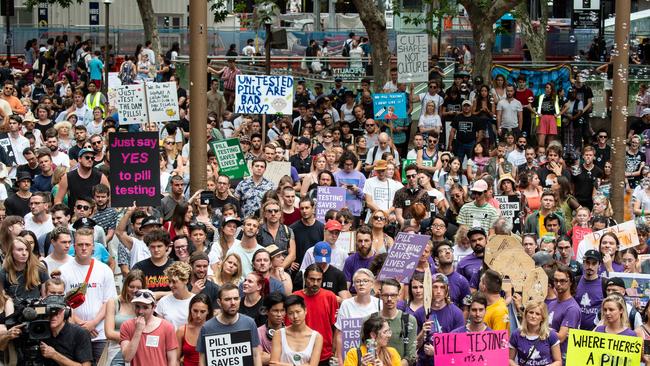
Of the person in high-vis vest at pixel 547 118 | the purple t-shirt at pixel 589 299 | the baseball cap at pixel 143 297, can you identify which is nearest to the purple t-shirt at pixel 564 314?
the purple t-shirt at pixel 589 299

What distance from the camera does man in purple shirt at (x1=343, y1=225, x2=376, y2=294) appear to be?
14031 millimetres

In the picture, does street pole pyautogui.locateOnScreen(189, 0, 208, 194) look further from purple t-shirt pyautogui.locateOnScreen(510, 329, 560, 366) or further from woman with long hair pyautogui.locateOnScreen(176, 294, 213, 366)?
purple t-shirt pyautogui.locateOnScreen(510, 329, 560, 366)

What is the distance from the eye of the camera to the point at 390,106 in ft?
74.5

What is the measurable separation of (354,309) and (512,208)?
521 centimetres

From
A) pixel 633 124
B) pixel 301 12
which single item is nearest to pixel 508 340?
pixel 633 124

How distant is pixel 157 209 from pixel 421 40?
851 cm

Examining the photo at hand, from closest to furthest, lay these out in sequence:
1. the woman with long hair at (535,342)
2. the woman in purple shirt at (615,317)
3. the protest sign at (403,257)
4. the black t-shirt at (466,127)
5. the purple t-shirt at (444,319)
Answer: the woman in purple shirt at (615,317)
the woman with long hair at (535,342)
the purple t-shirt at (444,319)
the protest sign at (403,257)
the black t-shirt at (466,127)

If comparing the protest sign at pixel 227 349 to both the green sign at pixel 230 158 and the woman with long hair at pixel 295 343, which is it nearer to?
the woman with long hair at pixel 295 343

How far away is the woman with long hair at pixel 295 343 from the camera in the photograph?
1177cm

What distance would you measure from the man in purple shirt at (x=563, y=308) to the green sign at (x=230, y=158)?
6419 mm

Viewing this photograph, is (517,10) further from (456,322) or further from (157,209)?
(456,322)

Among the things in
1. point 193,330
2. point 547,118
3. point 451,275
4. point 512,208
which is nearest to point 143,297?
point 193,330

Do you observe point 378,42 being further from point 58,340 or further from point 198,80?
point 58,340

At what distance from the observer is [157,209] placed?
52.8 feet
